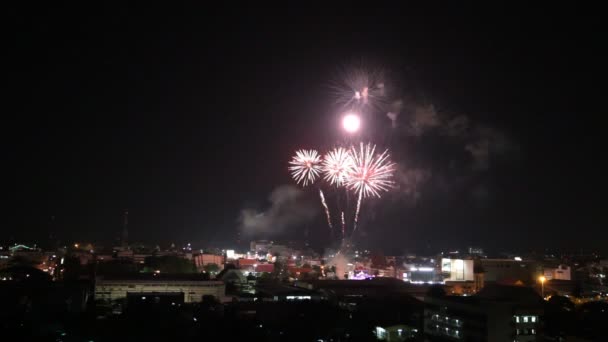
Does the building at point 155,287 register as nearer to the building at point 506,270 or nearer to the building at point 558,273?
the building at point 506,270

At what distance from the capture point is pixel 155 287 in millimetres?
15352

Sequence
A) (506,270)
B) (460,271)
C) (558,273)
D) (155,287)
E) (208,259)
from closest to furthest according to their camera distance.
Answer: (155,287) < (460,271) < (506,270) < (558,273) < (208,259)

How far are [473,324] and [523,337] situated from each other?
88cm

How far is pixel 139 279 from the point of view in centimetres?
1570

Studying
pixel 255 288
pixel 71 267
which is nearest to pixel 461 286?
pixel 255 288

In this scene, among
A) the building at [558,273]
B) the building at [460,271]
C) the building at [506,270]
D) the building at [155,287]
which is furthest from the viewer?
the building at [558,273]

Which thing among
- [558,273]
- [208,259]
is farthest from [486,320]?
[208,259]

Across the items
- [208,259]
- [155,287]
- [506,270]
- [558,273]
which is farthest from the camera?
[208,259]

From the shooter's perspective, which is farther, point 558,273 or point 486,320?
point 558,273

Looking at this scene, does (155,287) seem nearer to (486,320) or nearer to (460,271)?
(486,320)

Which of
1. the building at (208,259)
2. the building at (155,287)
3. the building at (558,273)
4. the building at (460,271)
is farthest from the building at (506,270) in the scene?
the building at (208,259)

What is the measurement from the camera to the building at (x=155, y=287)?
15164 mm

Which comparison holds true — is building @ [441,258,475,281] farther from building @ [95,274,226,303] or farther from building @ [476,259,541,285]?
building @ [95,274,226,303]

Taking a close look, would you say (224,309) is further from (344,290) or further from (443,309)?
(344,290)
